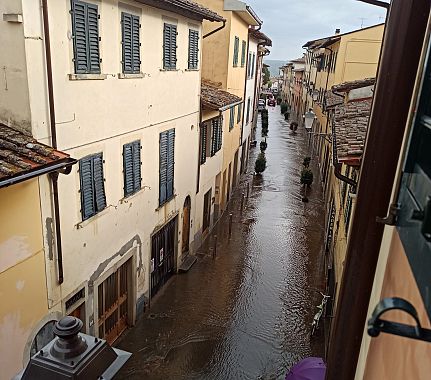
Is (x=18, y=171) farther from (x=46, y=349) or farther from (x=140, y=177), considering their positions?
(x=140, y=177)

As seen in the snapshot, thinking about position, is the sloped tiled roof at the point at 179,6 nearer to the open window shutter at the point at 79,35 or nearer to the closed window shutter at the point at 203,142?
the open window shutter at the point at 79,35

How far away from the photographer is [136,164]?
10633mm

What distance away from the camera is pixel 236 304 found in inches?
533

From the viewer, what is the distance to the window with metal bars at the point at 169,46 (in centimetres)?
1152

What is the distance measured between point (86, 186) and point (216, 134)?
1017 cm

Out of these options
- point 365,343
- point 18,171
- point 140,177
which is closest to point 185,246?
point 140,177

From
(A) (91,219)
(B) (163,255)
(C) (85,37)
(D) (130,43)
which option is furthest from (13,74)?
(B) (163,255)

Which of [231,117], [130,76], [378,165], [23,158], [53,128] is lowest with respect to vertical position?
[231,117]

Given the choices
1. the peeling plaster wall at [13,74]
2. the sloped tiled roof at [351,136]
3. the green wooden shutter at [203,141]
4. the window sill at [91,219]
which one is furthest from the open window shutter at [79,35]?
the green wooden shutter at [203,141]

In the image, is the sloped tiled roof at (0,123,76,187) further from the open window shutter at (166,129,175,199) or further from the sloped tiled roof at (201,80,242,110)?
the sloped tiled roof at (201,80,242,110)

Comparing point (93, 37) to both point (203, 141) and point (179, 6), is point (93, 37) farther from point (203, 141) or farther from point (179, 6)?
point (203, 141)

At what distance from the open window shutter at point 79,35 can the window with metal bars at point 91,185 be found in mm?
1770

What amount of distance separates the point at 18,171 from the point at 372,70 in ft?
84.2

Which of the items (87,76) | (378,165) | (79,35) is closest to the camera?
(378,165)
